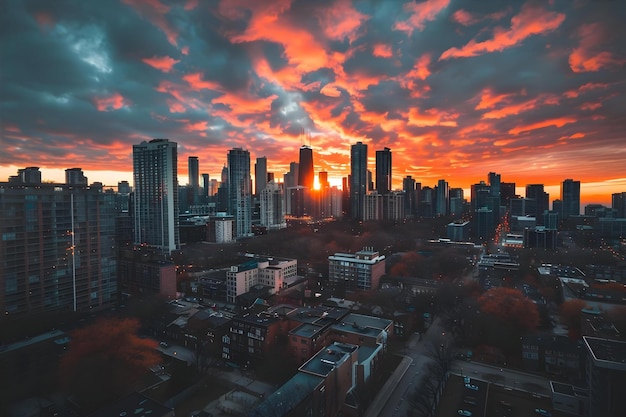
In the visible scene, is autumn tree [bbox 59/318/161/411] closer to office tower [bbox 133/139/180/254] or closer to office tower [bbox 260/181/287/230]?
office tower [bbox 133/139/180/254]

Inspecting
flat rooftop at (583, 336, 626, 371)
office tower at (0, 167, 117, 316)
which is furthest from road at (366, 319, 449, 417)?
office tower at (0, 167, 117, 316)

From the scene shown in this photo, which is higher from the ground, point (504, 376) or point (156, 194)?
point (156, 194)

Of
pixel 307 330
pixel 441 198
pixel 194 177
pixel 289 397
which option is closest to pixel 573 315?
pixel 307 330

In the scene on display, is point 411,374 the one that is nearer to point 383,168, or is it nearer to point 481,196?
point 481,196

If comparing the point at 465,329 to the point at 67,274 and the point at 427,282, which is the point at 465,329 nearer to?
the point at 427,282

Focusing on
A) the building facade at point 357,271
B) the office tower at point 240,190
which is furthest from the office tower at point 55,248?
the office tower at point 240,190

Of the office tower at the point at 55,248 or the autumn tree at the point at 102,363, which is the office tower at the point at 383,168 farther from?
the autumn tree at the point at 102,363

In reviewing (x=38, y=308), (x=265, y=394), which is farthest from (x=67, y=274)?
(x=265, y=394)
